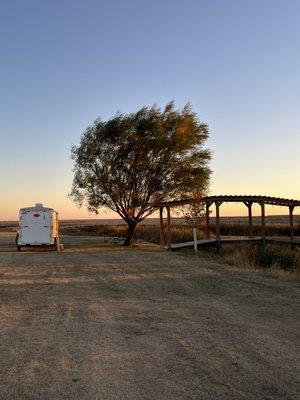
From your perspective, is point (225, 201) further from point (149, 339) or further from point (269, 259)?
point (149, 339)

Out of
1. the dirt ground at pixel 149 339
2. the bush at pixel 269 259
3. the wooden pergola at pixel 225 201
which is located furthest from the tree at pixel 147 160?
the dirt ground at pixel 149 339

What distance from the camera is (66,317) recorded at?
9.79 metres

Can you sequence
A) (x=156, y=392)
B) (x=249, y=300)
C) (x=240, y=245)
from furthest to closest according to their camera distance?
(x=240, y=245), (x=249, y=300), (x=156, y=392)

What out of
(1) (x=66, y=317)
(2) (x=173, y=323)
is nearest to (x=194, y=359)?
(2) (x=173, y=323)

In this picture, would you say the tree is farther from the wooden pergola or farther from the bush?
the bush

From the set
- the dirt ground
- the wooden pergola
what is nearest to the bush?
the wooden pergola

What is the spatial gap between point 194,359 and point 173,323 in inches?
95.5

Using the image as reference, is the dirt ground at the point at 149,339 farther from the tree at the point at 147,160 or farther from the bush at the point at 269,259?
the tree at the point at 147,160

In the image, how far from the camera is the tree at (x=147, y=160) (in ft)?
116

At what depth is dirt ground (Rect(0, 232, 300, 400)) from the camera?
18.6 ft

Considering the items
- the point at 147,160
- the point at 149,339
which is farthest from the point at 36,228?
the point at 149,339

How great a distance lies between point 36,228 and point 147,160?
8.65 metres

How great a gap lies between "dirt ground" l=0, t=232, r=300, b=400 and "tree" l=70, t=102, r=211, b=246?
20357 millimetres

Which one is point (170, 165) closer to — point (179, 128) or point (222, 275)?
point (179, 128)
